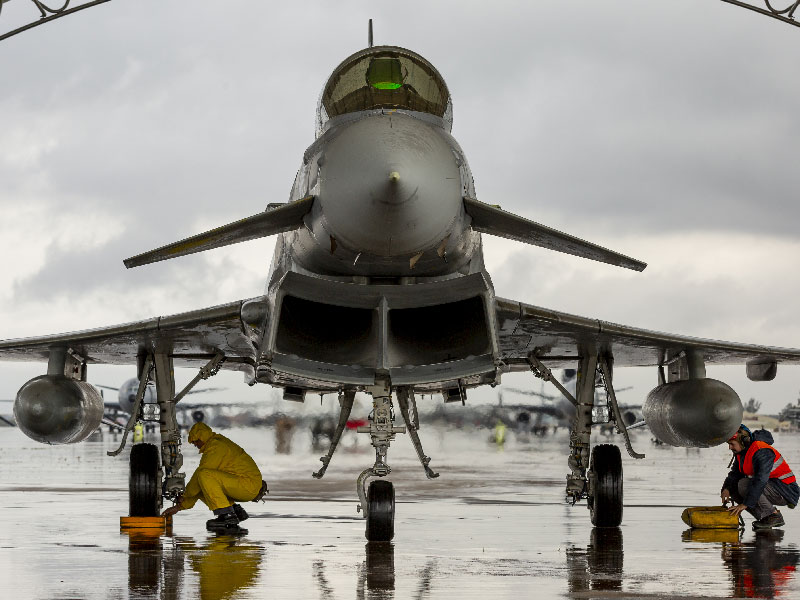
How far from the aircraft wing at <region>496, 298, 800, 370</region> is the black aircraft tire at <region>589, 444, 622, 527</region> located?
1.11m

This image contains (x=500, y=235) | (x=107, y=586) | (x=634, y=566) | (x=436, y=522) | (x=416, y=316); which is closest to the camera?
(x=107, y=586)

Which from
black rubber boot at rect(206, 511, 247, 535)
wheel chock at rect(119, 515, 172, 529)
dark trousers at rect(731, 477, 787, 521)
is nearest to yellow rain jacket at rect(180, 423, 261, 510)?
black rubber boot at rect(206, 511, 247, 535)

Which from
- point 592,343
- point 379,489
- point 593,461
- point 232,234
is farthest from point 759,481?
point 232,234

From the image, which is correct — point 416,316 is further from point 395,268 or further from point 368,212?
point 368,212

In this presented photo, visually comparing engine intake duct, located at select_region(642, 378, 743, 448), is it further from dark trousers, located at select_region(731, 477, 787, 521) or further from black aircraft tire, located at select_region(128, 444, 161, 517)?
black aircraft tire, located at select_region(128, 444, 161, 517)

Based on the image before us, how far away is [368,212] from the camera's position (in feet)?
22.7

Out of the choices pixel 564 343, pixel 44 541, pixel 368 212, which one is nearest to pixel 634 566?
pixel 368 212

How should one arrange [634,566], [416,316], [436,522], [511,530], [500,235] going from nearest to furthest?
[634,566], [500,235], [416,316], [511,530], [436,522]

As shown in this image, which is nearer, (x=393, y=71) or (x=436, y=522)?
(x=393, y=71)

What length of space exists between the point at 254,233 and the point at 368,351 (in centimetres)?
130

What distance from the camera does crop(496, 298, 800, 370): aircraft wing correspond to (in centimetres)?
1014

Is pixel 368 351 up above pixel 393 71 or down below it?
below

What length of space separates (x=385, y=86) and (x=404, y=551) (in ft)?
11.5

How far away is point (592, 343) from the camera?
1145 centimetres
